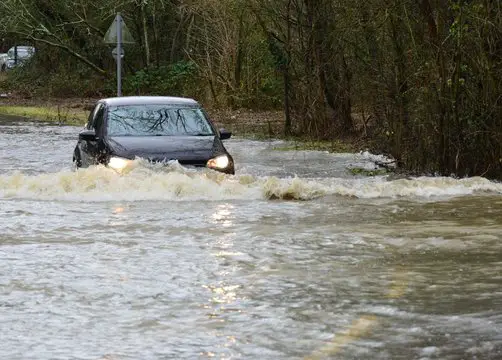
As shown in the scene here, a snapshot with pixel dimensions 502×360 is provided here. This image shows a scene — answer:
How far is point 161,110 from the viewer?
17078mm

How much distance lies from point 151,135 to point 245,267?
6.40 m

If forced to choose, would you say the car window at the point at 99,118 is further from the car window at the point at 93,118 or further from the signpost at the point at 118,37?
the signpost at the point at 118,37

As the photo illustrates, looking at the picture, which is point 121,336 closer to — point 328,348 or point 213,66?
point 328,348

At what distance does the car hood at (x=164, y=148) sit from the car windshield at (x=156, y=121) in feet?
1.00

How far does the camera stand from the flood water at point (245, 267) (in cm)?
743

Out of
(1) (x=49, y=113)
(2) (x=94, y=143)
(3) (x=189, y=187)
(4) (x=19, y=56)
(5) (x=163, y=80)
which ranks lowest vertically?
(1) (x=49, y=113)

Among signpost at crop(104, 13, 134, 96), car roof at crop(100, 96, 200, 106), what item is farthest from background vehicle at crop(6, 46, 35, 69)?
car roof at crop(100, 96, 200, 106)

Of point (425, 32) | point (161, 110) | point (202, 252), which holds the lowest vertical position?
point (202, 252)

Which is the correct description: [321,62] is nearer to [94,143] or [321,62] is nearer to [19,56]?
[94,143]

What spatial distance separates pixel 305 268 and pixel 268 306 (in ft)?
5.68

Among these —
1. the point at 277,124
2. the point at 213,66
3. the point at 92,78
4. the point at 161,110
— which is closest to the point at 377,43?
the point at 161,110

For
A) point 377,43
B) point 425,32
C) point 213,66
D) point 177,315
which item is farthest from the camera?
point 213,66

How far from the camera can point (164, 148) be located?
15.6 metres

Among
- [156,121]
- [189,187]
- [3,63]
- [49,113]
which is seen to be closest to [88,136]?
[156,121]
